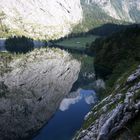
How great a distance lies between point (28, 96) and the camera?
8362 centimetres

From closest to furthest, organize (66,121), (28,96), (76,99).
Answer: (66,121), (28,96), (76,99)

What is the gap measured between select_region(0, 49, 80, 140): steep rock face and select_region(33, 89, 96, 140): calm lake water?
211cm

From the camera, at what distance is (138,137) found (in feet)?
73.7

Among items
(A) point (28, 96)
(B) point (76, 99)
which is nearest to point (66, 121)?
(A) point (28, 96)

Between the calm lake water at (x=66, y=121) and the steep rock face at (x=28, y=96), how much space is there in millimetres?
2113

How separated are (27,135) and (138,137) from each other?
37.7m

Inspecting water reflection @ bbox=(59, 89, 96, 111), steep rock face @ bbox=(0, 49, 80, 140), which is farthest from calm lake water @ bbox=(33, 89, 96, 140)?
steep rock face @ bbox=(0, 49, 80, 140)

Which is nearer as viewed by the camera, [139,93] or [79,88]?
[139,93]

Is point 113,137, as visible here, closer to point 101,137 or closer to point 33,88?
point 101,137

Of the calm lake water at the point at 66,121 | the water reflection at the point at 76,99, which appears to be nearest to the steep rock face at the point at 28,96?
the water reflection at the point at 76,99

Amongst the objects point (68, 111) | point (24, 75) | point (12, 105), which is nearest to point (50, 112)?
point (68, 111)

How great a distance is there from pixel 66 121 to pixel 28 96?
21.6 metres

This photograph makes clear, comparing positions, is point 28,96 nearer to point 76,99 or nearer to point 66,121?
point 76,99

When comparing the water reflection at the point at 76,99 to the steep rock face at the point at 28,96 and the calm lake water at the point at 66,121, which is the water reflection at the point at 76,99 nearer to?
→ the calm lake water at the point at 66,121
